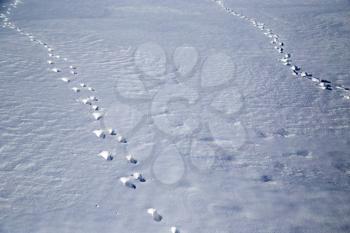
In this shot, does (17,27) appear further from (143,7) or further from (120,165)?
(120,165)

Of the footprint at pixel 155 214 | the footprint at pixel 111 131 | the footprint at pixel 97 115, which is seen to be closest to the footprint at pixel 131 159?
the footprint at pixel 111 131

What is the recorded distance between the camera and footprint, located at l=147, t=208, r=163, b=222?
259cm

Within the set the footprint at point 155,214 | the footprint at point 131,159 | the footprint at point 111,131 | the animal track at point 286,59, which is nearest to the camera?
the footprint at point 155,214

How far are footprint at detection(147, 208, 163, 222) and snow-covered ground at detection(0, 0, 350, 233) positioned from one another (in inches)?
0.4

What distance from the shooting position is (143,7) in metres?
9.27

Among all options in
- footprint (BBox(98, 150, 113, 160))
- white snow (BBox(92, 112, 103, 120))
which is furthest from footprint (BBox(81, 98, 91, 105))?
footprint (BBox(98, 150, 113, 160))

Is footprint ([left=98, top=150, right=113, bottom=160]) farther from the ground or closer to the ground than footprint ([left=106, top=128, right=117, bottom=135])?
closer to the ground

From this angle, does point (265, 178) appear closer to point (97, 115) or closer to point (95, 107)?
point (97, 115)

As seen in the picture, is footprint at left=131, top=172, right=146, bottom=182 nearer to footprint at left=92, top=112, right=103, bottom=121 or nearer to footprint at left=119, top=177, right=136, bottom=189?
footprint at left=119, top=177, right=136, bottom=189

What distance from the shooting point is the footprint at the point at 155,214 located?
2.59 meters

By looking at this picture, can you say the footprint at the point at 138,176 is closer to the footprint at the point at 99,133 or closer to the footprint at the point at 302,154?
the footprint at the point at 99,133

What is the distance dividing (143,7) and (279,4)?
14.1 ft

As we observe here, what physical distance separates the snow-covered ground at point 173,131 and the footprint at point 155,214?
1 cm

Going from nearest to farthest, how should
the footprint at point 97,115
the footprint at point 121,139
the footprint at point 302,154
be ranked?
the footprint at point 302,154 → the footprint at point 121,139 → the footprint at point 97,115
